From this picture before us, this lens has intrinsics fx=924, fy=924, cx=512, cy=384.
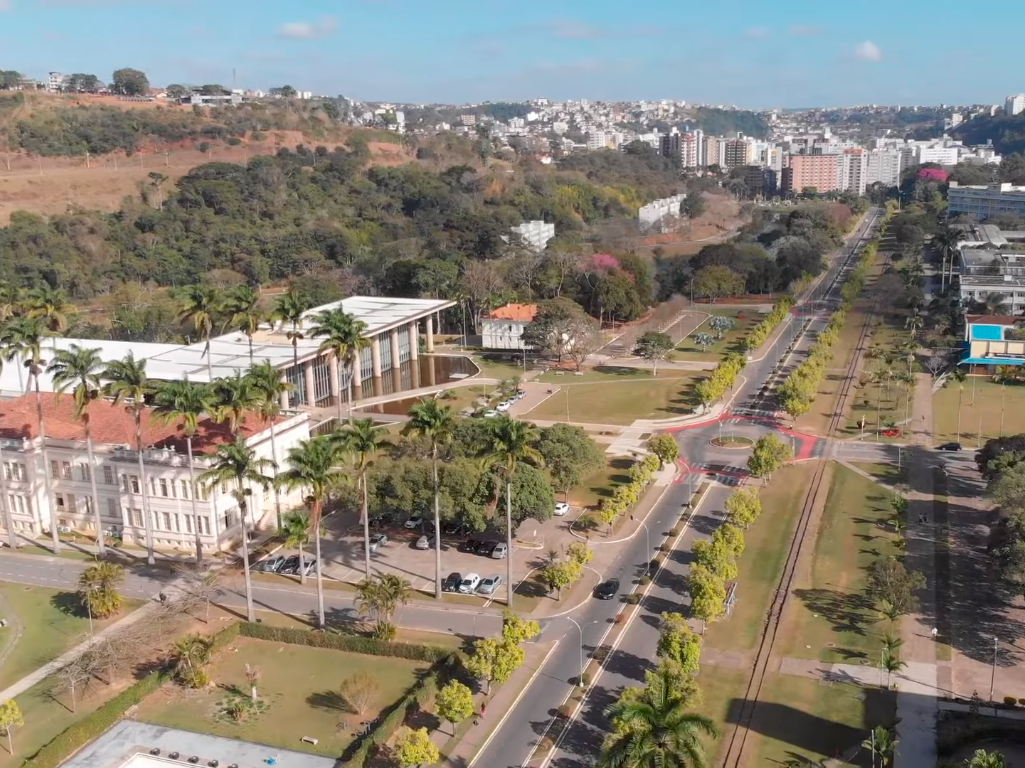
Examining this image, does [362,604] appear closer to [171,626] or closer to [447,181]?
[171,626]

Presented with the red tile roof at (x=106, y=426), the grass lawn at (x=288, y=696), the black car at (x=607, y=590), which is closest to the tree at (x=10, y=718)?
the grass lawn at (x=288, y=696)

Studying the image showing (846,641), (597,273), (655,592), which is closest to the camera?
(846,641)

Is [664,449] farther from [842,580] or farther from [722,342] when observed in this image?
[722,342]

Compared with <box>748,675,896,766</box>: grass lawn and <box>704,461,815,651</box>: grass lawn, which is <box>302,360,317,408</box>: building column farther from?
<box>748,675,896,766</box>: grass lawn

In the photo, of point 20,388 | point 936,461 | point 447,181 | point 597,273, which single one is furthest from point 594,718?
point 447,181

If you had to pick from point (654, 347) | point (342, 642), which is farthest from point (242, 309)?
point (654, 347)
